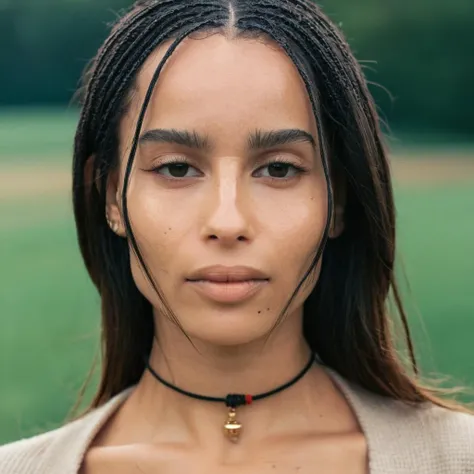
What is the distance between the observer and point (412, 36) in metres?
2.26

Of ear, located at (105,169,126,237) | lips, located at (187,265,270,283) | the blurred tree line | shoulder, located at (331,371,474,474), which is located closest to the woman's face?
lips, located at (187,265,270,283)

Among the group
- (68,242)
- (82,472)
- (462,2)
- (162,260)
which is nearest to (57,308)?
(68,242)

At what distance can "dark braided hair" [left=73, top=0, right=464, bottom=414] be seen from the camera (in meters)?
1.25

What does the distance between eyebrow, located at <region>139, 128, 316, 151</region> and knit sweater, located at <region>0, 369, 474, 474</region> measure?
0.41 meters

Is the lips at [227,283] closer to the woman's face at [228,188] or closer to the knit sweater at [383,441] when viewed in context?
the woman's face at [228,188]

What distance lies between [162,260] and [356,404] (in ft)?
1.28

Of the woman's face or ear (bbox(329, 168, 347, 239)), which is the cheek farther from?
ear (bbox(329, 168, 347, 239))

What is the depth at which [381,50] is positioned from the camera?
224 cm

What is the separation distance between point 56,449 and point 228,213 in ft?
1.58

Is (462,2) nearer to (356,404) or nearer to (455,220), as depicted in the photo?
(455,220)

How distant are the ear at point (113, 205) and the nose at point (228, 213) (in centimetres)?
22

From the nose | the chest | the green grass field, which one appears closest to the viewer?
the nose

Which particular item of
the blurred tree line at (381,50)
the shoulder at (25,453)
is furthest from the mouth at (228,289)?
the blurred tree line at (381,50)

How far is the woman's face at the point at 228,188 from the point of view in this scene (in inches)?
45.0
